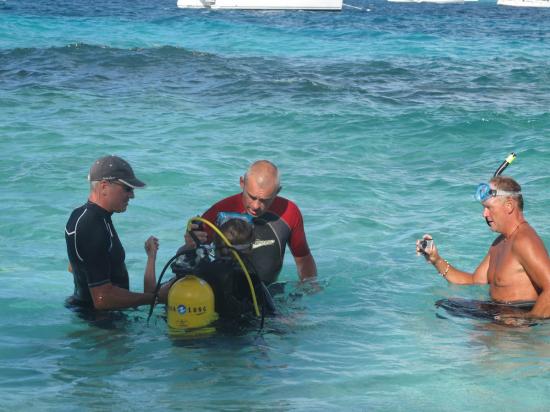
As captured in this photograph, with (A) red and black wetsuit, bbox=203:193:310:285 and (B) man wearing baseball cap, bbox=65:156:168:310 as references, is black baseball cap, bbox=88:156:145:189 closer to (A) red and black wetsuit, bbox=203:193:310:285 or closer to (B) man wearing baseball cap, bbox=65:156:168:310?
(B) man wearing baseball cap, bbox=65:156:168:310

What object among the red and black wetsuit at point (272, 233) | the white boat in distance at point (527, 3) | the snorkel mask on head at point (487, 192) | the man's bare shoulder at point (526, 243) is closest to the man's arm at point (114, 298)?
the red and black wetsuit at point (272, 233)

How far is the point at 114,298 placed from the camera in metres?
5.36

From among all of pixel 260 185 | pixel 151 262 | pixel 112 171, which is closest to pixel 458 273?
pixel 260 185

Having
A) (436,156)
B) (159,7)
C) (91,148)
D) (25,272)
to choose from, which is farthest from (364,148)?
(159,7)

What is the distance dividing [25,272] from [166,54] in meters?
17.2

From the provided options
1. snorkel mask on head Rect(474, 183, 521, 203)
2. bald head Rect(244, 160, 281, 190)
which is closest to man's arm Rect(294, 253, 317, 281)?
bald head Rect(244, 160, 281, 190)

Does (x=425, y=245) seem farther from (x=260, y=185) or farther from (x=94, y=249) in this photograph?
(x=94, y=249)

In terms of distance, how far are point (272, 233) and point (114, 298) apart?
4.29 ft

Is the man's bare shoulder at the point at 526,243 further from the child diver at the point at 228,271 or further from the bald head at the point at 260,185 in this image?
the child diver at the point at 228,271

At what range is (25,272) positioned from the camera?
7.90 metres

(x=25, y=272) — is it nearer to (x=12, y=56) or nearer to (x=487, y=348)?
(x=487, y=348)

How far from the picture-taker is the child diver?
508 centimetres

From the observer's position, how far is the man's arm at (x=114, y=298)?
17.5ft

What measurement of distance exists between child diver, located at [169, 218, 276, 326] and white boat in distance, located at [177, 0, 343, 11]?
42369 mm
